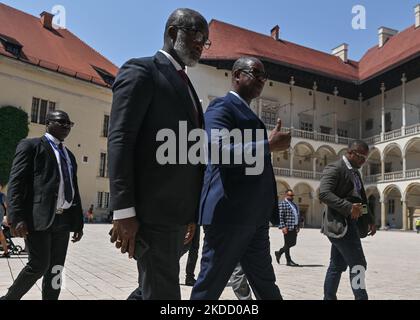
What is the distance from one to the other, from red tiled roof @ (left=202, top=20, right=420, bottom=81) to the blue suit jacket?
37.7 metres

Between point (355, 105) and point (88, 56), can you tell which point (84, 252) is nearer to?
point (88, 56)

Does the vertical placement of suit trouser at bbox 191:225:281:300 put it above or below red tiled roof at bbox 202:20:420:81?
below

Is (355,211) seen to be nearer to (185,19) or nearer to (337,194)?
(337,194)

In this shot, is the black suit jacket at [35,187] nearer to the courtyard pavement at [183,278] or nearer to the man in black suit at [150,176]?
the courtyard pavement at [183,278]

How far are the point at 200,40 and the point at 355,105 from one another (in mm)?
→ 50170

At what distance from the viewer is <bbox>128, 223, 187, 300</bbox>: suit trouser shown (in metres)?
2.35

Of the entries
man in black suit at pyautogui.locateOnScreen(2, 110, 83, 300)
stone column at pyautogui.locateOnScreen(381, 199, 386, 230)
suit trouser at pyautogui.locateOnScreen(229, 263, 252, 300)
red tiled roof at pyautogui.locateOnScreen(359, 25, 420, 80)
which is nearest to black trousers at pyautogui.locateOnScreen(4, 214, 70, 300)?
man in black suit at pyautogui.locateOnScreen(2, 110, 83, 300)

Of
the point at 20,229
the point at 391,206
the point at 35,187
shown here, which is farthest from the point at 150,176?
the point at 391,206

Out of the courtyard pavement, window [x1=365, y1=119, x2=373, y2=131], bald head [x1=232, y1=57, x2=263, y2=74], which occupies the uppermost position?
window [x1=365, y1=119, x2=373, y2=131]

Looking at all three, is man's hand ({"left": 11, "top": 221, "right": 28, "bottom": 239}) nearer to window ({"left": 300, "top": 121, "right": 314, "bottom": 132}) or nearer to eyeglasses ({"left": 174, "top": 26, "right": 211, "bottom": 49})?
eyeglasses ({"left": 174, "top": 26, "right": 211, "bottom": 49})

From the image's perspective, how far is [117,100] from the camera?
7.93 feet

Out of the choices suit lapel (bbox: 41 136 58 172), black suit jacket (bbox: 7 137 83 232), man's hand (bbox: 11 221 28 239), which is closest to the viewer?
man's hand (bbox: 11 221 28 239)

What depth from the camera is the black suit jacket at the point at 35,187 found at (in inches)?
152
